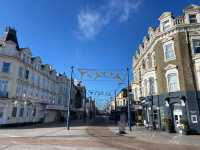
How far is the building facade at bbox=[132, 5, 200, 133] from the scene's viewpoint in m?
23.3

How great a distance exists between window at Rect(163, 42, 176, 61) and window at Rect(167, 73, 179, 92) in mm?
2107

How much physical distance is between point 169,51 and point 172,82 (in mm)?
3848

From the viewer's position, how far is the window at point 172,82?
24.8m

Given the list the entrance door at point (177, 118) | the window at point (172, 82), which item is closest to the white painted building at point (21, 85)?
the window at point (172, 82)

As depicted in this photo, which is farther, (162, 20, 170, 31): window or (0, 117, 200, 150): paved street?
(162, 20, 170, 31): window

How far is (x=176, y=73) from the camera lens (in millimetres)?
24703

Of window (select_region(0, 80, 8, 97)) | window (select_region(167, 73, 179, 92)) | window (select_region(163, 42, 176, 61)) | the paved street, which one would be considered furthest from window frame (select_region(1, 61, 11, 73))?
window (select_region(167, 73, 179, 92))

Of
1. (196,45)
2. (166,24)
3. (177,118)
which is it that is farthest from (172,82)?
(166,24)

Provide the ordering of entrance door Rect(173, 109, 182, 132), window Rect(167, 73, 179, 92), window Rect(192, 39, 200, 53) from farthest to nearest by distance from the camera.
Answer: window Rect(167, 73, 179, 92) < window Rect(192, 39, 200, 53) < entrance door Rect(173, 109, 182, 132)

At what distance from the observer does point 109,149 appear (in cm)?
1295

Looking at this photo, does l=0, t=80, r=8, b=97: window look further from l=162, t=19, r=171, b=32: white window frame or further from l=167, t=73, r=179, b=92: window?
l=162, t=19, r=171, b=32: white window frame

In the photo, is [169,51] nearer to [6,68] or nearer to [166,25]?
[166,25]

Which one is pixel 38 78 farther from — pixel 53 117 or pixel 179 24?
pixel 179 24

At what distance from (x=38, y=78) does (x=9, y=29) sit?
1124cm
